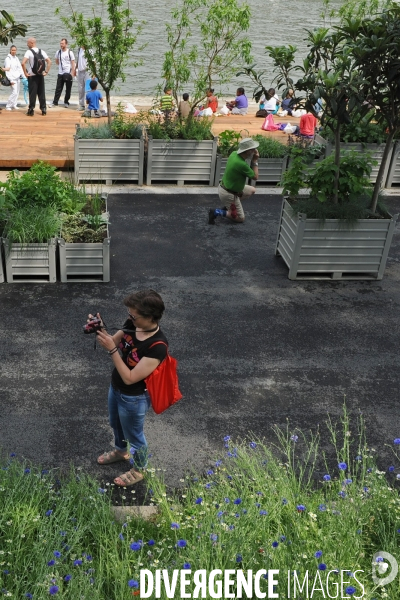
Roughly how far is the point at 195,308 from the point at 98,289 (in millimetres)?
1361

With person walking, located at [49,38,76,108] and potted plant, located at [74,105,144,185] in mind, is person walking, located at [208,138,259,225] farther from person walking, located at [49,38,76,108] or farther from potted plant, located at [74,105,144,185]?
person walking, located at [49,38,76,108]

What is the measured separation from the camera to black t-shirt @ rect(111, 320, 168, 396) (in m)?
5.06

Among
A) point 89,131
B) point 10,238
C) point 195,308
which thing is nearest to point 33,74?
point 89,131

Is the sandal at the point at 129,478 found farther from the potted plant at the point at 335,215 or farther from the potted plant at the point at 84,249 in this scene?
the potted plant at the point at 335,215

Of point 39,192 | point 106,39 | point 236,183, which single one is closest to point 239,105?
point 106,39

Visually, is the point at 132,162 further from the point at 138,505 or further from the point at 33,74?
the point at 138,505

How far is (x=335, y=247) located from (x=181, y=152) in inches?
177

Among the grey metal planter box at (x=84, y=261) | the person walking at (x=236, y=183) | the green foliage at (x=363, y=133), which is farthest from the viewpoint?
the green foliage at (x=363, y=133)

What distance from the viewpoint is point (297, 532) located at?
4.19 m

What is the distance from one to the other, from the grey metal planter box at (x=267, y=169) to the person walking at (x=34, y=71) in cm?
605

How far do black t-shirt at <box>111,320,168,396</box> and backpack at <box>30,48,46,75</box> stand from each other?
12392 mm

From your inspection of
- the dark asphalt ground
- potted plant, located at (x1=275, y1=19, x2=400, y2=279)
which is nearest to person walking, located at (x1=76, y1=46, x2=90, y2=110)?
the dark asphalt ground

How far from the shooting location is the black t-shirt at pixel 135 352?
506cm

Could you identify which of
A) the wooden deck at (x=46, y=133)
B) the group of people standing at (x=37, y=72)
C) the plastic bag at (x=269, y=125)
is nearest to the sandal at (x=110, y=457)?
the wooden deck at (x=46, y=133)
